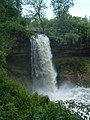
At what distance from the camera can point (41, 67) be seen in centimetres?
2202

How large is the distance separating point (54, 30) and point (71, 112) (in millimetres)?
20306

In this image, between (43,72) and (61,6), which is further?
(61,6)

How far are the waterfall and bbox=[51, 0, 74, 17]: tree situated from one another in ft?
28.6

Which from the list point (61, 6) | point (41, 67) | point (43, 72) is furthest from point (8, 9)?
point (61, 6)

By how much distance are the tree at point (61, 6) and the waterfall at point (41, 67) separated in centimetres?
872

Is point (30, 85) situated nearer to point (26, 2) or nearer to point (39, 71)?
point (39, 71)

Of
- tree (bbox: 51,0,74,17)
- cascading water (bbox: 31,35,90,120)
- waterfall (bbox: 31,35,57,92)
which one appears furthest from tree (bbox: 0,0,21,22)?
tree (bbox: 51,0,74,17)

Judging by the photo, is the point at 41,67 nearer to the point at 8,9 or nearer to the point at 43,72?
the point at 43,72

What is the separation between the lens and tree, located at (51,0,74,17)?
30358 millimetres

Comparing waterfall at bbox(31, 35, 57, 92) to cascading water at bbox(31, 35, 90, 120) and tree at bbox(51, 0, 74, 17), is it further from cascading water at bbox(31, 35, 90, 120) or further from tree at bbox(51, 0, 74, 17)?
tree at bbox(51, 0, 74, 17)

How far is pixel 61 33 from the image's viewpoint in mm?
26000

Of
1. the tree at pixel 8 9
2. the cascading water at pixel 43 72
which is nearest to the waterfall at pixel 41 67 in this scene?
the cascading water at pixel 43 72

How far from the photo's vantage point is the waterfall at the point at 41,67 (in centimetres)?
2167

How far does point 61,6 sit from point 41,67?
34.8ft
